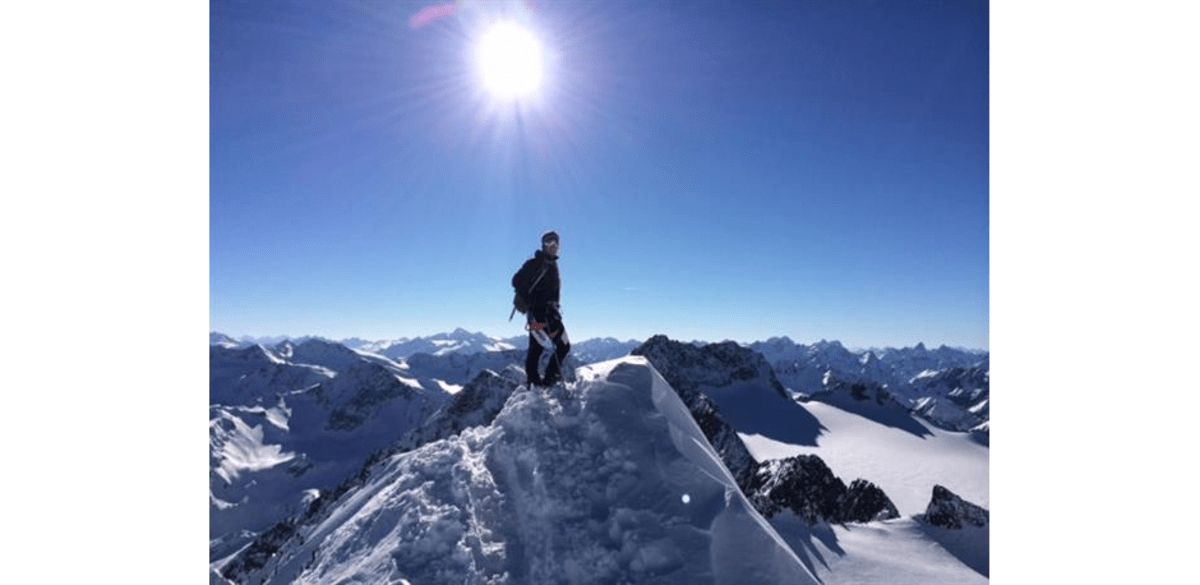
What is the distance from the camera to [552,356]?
10.5 m

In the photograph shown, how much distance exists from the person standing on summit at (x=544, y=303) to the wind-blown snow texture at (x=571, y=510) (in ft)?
2.73

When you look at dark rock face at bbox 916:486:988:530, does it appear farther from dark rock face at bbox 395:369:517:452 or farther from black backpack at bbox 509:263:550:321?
dark rock face at bbox 395:369:517:452

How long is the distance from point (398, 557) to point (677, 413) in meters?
5.05

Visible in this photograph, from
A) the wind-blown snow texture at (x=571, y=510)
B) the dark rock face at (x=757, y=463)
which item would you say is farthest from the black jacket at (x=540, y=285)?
the dark rock face at (x=757, y=463)

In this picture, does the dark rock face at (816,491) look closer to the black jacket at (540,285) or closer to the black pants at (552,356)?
the black pants at (552,356)

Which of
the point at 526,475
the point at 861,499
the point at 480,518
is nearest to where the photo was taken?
the point at 480,518

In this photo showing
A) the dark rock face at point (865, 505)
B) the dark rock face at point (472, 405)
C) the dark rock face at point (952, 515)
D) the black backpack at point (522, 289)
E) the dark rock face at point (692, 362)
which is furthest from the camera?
the dark rock face at point (472, 405)

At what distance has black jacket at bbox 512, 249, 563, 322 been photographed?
10.3 metres

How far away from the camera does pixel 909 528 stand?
68.9 ft

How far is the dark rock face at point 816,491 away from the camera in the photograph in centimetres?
3158

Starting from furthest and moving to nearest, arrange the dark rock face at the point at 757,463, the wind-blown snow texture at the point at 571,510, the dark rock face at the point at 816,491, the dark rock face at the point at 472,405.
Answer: the dark rock face at the point at 472,405, the dark rock face at the point at 816,491, the dark rock face at the point at 757,463, the wind-blown snow texture at the point at 571,510

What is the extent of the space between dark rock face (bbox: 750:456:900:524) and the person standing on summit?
23.7 m
